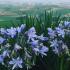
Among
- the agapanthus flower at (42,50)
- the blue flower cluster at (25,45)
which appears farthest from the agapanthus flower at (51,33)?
the agapanthus flower at (42,50)

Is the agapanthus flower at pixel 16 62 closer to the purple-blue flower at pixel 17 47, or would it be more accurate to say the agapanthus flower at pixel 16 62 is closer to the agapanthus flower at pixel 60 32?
the purple-blue flower at pixel 17 47

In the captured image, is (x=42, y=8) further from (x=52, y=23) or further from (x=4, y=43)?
(x=4, y=43)

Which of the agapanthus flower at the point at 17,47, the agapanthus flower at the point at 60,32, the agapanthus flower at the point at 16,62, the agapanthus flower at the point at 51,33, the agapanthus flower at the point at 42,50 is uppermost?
the agapanthus flower at the point at 60,32

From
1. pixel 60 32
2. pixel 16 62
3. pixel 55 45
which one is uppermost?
pixel 60 32

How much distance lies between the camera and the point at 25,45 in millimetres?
2844

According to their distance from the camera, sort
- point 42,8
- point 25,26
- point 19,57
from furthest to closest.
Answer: point 42,8, point 25,26, point 19,57

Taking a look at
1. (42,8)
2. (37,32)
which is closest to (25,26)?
(37,32)

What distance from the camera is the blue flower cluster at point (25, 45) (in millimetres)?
2859

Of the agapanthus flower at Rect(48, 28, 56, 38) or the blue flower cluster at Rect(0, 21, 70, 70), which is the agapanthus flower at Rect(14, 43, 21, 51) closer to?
the blue flower cluster at Rect(0, 21, 70, 70)

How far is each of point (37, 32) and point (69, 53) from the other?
441 millimetres

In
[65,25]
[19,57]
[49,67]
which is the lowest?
[49,67]

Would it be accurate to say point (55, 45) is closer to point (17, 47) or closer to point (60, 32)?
point (60, 32)

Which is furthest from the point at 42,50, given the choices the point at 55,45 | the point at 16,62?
the point at 16,62

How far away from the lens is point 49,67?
3.13 meters
